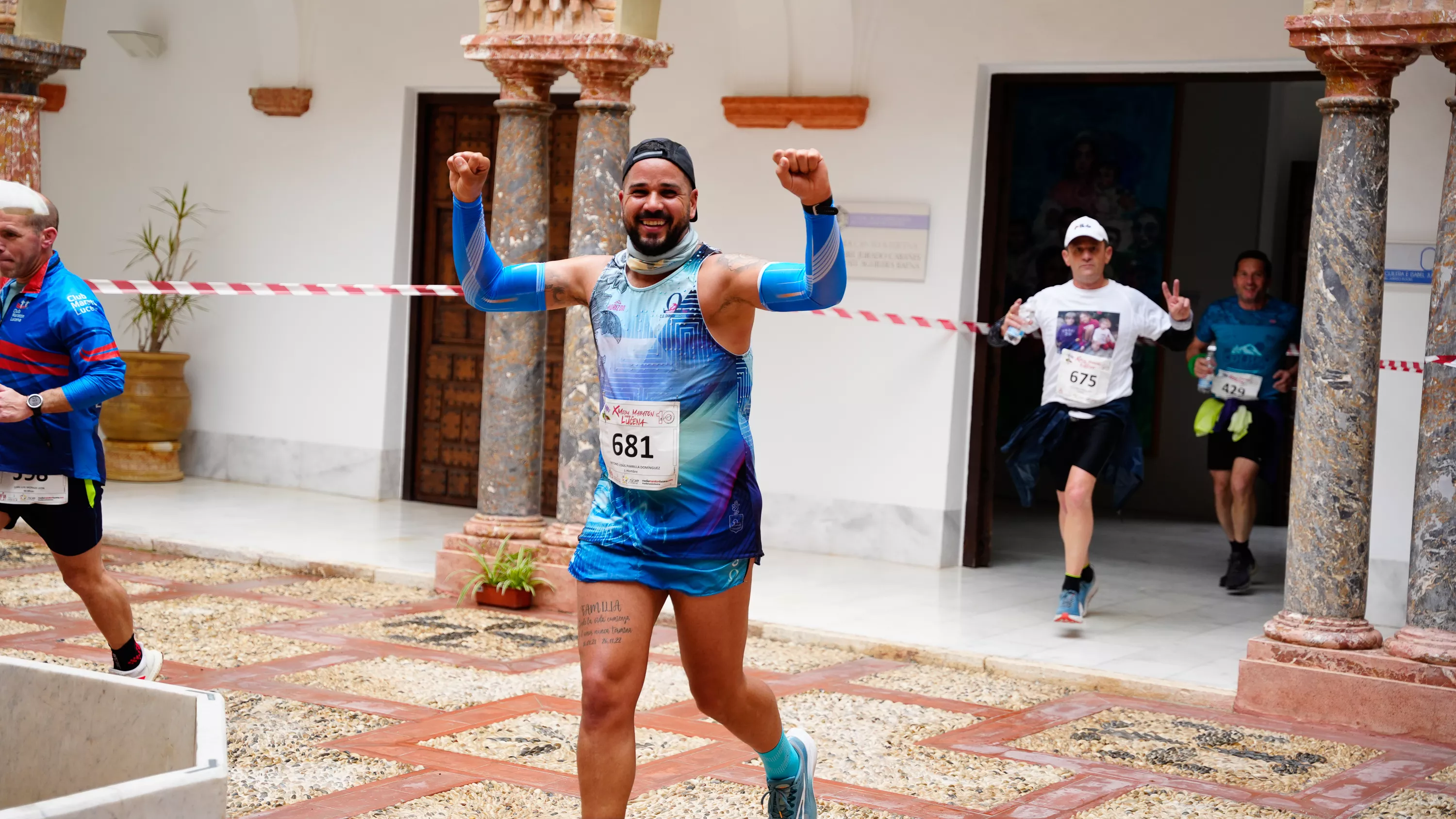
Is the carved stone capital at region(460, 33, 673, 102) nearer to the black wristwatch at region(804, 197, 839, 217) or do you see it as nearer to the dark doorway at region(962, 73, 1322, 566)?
the black wristwatch at region(804, 197, 839, 217)

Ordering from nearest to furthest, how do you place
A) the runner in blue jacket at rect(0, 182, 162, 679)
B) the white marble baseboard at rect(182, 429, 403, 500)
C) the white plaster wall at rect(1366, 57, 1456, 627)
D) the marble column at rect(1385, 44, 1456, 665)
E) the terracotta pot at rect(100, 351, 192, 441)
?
the runner in blue jacket at rect(0, 182, 162, 679), the marble column at rect(1385, 44, 1456, 665), the white plaster wall at rect(1366, 57, 1456, 627), the white marble baseboard at rect(182, 429, 403, 500), the terracotta pot at rect(100, 351, 192, 441)

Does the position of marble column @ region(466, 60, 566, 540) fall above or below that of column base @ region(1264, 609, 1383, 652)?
above

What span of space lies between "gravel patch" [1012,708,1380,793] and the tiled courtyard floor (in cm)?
1

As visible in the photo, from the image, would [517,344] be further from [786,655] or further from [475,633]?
[786,655]

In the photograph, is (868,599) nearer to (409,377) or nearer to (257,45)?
(409,377)

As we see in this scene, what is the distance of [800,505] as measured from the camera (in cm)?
1013

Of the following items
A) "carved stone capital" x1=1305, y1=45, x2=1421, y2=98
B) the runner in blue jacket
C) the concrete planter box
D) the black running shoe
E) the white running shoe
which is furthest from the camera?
the black running shoe

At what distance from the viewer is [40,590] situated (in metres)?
8.10

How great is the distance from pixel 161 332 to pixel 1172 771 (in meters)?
8.90

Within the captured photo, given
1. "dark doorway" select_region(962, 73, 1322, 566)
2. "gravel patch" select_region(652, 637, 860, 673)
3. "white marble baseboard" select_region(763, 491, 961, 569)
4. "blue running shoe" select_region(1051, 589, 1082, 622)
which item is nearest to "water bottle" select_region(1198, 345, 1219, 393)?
"white marble baseboard" select_region(763, 491, 961, 569)

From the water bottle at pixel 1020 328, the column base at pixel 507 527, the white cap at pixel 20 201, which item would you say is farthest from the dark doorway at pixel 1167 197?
the white cap at pixel 20 201

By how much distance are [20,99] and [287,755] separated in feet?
17.4

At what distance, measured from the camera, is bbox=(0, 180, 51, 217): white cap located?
5316 millimetres

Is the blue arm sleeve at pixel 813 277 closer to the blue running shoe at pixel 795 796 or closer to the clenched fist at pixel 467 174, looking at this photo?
the clenched fist at pixel 467 174
